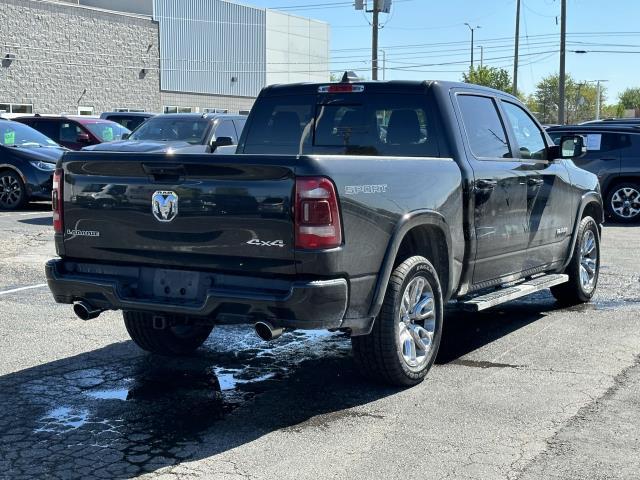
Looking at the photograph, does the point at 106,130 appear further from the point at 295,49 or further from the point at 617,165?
the point at 295,49

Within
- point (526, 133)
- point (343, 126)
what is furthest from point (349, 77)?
point (526, 133)

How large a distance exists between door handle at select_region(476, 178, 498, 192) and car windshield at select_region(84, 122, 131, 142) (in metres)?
15.3

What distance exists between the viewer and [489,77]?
72875 millimetres

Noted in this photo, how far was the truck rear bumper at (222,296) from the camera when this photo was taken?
507 centimetres

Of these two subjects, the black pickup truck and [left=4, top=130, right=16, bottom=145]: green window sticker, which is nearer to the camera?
the black pickup truck

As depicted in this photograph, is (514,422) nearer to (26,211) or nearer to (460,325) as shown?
(460,325)

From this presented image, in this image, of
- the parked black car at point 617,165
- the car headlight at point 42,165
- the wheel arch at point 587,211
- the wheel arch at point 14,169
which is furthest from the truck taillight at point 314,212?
the wheel arch at point 14,169

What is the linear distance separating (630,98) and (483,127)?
390 ft

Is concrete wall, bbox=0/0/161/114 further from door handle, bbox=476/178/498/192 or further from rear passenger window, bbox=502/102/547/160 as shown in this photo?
door handle, bbox=476/178/498/192

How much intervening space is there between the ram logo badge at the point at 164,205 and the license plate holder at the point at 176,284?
322mm

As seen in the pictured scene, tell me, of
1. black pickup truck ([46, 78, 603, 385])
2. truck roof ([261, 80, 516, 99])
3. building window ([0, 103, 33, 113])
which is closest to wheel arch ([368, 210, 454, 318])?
black pickup truck ([46, 78, 603, 385])

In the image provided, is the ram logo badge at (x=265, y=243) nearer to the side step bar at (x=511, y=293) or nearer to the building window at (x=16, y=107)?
the side step bar at (x=511, y=293)

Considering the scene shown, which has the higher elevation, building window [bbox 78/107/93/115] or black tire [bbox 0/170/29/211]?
building window [bbox 78/107/93/115]

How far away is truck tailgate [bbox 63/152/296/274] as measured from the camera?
5109 mm
